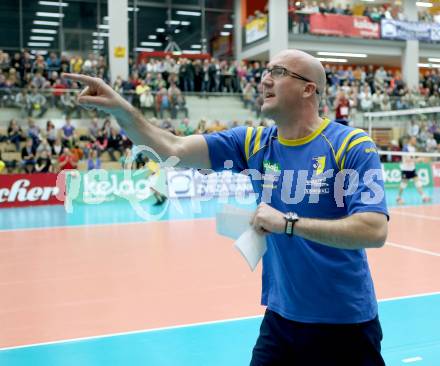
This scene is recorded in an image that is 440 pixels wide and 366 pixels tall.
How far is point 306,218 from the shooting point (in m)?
2.41

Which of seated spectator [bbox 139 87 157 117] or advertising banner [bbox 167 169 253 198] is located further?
seated spectator [bbox 139 87 157 117]

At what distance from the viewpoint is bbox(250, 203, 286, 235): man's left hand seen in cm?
236

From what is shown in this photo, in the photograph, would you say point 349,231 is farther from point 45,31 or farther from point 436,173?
point 45,31

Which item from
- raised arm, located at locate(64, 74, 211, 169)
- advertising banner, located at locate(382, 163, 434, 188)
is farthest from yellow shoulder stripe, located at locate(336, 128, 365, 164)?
advertising banner, located at locate(382, 163, 434, 188)

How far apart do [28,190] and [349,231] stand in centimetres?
1655

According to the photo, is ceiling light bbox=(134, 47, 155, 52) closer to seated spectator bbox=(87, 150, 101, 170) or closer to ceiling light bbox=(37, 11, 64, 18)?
ceiling light bbox=(37, 11, 64, 18)

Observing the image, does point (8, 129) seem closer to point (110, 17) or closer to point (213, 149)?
point (110, 17)

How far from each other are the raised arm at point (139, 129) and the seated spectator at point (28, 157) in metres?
15.7

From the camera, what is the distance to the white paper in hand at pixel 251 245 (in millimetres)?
2334

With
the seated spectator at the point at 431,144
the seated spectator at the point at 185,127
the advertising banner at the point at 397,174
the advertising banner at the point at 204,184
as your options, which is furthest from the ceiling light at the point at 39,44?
the seated spectator at the point at 431,144

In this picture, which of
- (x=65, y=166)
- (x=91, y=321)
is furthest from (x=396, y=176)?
(x=91, y=321)

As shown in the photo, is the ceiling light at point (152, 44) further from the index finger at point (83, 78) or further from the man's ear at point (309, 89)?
the index finger at point (83, 78)

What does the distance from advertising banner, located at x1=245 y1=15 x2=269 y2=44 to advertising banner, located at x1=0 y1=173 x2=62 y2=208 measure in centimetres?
1791

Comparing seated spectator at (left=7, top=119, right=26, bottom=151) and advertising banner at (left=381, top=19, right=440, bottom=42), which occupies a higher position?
advertising banner at (left=381, top=19, right=440, bottom=42)
